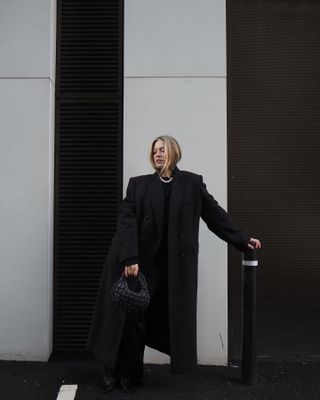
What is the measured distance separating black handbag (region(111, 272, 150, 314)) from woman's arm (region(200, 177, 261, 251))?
2.74ft

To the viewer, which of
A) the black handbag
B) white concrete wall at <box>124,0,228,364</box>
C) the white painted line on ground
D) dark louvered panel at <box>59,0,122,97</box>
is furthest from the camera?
dark louvered panel at <box>59,0,122,97</box>

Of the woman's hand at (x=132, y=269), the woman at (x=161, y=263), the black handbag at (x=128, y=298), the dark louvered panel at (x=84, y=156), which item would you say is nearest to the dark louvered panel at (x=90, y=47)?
the dark louvered panel at (x=84, y=156)

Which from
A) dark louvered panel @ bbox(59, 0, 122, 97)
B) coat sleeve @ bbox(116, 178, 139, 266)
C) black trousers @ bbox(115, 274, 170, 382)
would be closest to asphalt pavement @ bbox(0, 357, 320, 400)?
black trousers @ bbox(115, 274, 170, 382)

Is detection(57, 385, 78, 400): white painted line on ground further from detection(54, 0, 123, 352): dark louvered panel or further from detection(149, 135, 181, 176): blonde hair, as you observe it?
detection(149, 135, 181, 176): blonde hair

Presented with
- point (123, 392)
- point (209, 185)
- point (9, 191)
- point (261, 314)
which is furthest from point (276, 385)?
point (9, 191)

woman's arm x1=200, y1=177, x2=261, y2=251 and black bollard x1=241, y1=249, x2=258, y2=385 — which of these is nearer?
woman's arm x1=200, y1=177, x2=261, y2=251

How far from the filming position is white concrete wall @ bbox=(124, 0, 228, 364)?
5066 millimetres

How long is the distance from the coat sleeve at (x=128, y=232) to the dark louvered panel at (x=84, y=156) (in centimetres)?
130

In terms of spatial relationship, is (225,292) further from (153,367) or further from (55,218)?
(55,218)

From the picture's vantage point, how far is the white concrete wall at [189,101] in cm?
507

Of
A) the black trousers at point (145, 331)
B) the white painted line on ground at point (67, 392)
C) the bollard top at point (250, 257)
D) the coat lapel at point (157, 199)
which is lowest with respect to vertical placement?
the white painted line on ground at point (67, 392)

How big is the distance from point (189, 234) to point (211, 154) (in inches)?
51.9

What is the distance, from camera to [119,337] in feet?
13.2

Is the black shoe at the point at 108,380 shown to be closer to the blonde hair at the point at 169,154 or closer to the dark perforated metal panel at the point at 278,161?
the dark perforated metal panel at the point at 278,161
